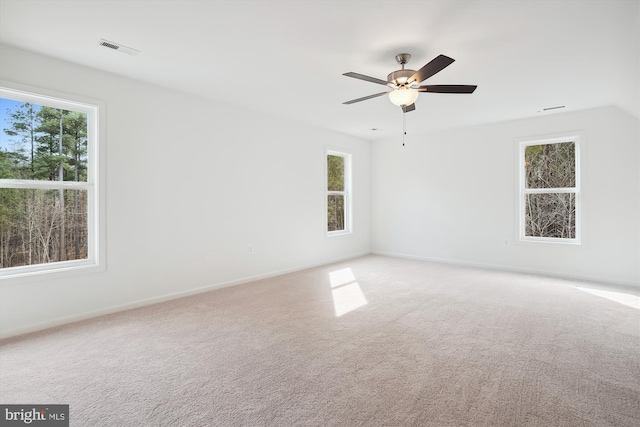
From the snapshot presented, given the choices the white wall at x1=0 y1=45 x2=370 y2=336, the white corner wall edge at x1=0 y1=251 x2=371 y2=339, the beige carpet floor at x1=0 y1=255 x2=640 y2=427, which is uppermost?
the white wall at x1=0 y1=45 x2=370 y2=336

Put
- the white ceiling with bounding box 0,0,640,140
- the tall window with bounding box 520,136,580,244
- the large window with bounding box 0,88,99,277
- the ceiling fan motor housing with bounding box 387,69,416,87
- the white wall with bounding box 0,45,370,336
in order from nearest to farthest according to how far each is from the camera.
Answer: the white ceiling with bounding box 0,0,640,140 → the ceiling fan motor housing with bounding box 387,69,416,87 → the large window with bounding box 0,88,99,277 → the white wall with bounding box 0,45,370,336 → the tall window with bounding box 520,136,580,244

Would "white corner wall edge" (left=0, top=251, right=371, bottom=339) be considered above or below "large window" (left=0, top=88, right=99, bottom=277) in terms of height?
below

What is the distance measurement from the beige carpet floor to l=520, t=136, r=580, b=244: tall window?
163 cm

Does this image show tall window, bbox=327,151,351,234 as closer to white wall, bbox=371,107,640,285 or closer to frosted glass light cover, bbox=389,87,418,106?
white wall, bbox=371,107,640,285

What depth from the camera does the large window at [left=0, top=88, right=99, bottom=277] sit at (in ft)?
9.98

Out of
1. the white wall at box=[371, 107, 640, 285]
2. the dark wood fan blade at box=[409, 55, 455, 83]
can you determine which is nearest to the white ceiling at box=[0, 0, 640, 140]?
the dark wood fan blade at box=[409, 55, 455, 83]

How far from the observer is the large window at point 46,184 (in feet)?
9.98

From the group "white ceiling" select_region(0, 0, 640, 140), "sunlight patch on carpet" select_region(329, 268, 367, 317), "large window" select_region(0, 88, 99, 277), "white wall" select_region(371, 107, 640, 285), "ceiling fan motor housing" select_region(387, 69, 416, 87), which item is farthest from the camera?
"white wall" select_region(371, 107, 640, 285)

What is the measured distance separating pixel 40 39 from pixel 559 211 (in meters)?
6.93

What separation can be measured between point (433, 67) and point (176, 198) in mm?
3241

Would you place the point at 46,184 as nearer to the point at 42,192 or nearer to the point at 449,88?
the point at 42,192

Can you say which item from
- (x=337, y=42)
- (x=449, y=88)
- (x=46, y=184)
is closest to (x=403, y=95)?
(x=449, y=88)

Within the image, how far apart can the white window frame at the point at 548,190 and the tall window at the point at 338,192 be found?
3152 millimetres

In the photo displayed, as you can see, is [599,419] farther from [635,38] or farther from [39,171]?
[39,171]
